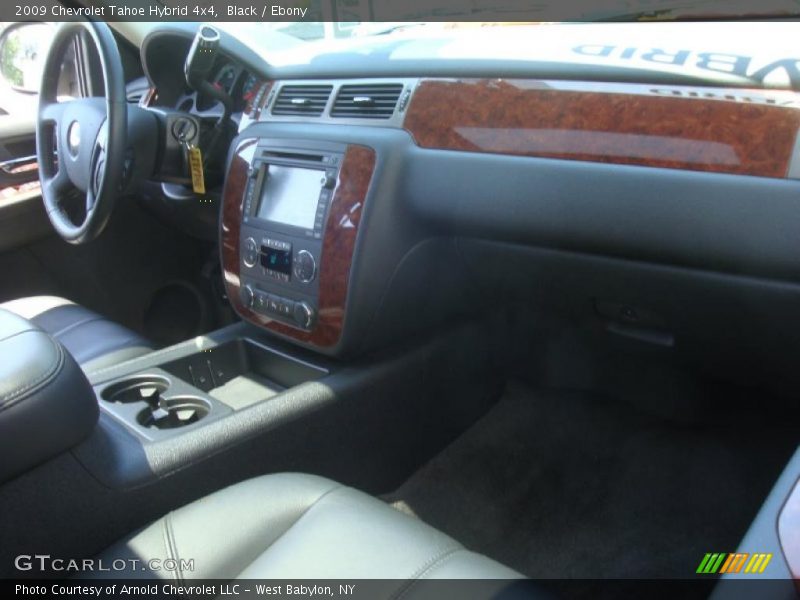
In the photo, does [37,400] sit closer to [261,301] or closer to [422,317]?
[261,301]

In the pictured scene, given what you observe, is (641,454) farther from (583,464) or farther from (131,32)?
(131,32)

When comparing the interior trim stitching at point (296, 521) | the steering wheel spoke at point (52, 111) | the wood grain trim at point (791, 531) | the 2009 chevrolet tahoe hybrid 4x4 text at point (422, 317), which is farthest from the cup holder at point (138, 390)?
the wood grain trim at point (791, 531)

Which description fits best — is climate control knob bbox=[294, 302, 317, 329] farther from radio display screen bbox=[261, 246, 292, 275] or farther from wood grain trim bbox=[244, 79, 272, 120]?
wood grain trim bbox=[244, 79, 272, 120]

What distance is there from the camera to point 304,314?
1.50 meters

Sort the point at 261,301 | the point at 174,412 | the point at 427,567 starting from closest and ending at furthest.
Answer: the point at 427,567 → the point at 174,412 → the point at 261,301

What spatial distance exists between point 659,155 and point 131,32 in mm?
1745

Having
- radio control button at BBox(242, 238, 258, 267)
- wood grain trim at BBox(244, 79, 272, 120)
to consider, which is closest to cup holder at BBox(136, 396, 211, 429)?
radio control button at BBox(242, 238, 258, 267)

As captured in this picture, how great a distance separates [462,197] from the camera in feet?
4.29

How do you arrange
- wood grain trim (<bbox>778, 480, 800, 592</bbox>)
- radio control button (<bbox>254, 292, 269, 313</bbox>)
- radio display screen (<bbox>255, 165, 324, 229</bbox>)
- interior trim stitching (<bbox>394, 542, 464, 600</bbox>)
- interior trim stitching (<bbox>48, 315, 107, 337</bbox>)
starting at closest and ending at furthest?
1. wood grain trim (<bbox>778, 480, 800, 592</bbox>)
2. interior trim stitching (<bbox>394, 542, 464, 600</bbox>)
3. radio display screen (<bbox>255, 165, 324, 229</bbox>)
4. radio control button (<bbox>254, 292, 269, 313</bbox>)
5. interior trim stitching (<bbox>48, 315, 107, 337</bbox>)

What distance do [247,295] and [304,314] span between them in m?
0.21

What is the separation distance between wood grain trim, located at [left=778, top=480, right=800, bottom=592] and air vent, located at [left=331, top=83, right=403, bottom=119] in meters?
1.02

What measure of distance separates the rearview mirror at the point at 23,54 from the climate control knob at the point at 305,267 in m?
1.28

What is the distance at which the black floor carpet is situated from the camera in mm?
1532

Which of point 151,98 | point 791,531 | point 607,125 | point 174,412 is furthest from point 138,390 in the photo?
point 791,531
